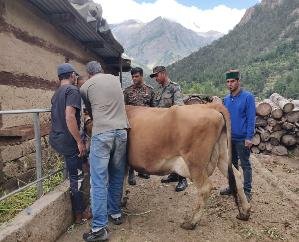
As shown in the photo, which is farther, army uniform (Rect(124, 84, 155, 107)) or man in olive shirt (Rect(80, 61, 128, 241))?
army uniform (Rect(124, 84, 155, 107))

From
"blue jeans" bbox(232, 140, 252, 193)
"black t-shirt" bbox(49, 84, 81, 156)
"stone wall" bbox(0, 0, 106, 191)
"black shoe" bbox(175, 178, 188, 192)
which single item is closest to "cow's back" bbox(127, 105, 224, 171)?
"black t-shirt" bbox(49, 84, 81, 156)

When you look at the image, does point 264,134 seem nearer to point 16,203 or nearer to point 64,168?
point 64,168

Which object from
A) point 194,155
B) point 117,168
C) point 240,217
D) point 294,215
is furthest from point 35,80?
point 294,215

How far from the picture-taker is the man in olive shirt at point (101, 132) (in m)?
4.63

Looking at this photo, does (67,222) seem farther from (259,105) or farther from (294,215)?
(259,105)

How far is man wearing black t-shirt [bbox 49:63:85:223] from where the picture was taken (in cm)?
465

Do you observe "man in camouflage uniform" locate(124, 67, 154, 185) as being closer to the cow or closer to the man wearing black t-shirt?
the cow

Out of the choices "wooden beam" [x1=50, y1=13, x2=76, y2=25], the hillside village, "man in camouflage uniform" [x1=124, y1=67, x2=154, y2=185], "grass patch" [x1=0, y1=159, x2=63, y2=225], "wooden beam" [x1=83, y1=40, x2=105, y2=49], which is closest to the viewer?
"grass patch" [x1=0, y1=159, x2=63, y2=225]

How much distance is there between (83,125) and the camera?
5.45 metres

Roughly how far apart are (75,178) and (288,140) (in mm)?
7940

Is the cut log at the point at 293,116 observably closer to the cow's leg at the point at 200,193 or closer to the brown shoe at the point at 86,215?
the cow's leg at the point at 200,193

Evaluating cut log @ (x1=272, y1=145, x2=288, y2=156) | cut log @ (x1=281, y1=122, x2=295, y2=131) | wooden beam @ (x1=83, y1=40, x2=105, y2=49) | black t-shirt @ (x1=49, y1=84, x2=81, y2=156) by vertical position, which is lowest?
cut log @ (x1=272, y1=145, x2=288, y2=156)

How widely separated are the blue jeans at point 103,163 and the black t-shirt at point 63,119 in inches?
10.9

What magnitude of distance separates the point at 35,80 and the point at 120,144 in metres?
3.17
